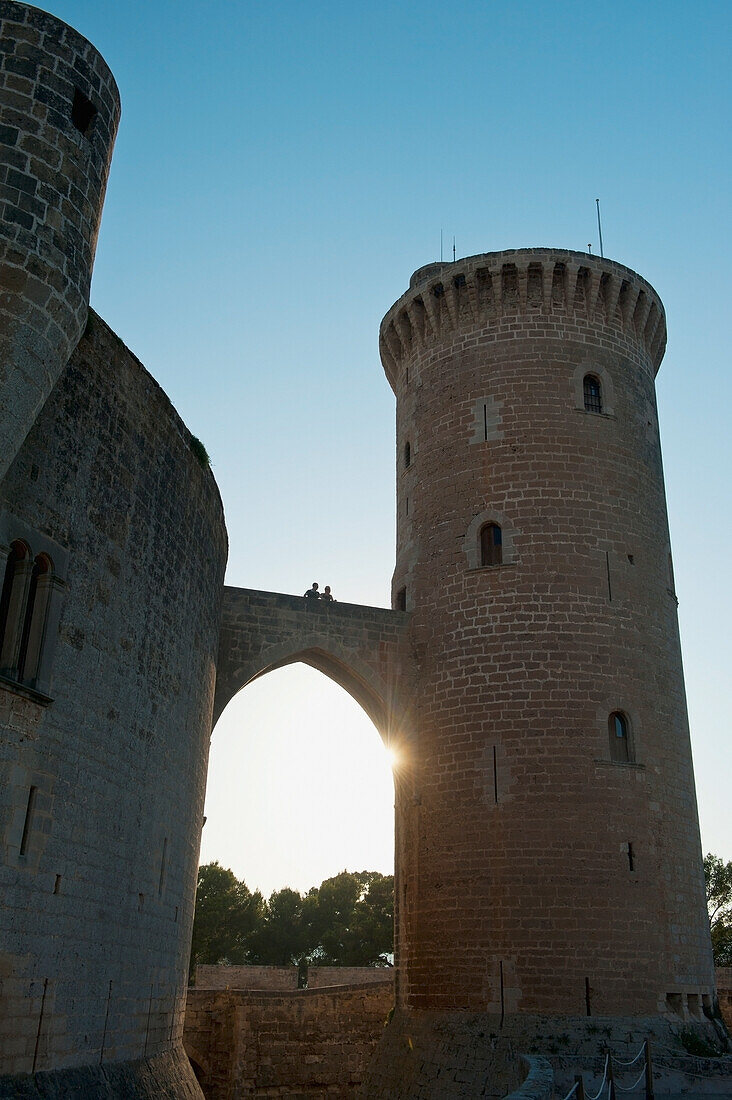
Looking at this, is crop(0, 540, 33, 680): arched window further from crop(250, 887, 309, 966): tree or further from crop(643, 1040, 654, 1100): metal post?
crop(250, 887, 309, 966): tree

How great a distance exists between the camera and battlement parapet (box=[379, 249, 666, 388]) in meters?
16.9

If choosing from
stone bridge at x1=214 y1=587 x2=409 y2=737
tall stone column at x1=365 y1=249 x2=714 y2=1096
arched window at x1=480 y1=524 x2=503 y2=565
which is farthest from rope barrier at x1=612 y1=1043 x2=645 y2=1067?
arched window at x1=480 y1=524 x2=503 y2=565

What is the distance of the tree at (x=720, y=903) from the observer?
121ft

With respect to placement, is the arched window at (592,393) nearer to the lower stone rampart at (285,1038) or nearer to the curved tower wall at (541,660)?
the curved tower wall at (541,660)

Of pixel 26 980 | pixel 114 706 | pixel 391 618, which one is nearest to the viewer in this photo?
pixel 26 980

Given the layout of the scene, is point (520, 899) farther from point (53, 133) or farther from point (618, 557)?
point (53, 133)

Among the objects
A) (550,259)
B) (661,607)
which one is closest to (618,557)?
(661,607)

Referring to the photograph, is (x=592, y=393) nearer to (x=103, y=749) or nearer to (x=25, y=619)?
(x=103, y=749)

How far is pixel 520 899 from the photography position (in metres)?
13.6

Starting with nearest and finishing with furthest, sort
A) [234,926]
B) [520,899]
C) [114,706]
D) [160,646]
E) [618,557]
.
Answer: [114,706] → [160,646] → [520,899] → [618,557] → [234,926]

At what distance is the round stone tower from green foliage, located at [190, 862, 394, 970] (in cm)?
4314

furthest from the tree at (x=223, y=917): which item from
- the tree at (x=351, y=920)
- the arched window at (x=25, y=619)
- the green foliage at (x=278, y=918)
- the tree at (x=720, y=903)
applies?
the arched window at (x=25, y=619)

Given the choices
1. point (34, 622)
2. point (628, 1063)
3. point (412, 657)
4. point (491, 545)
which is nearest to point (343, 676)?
point (412, 657)

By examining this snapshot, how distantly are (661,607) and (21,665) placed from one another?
10905 millimetres
